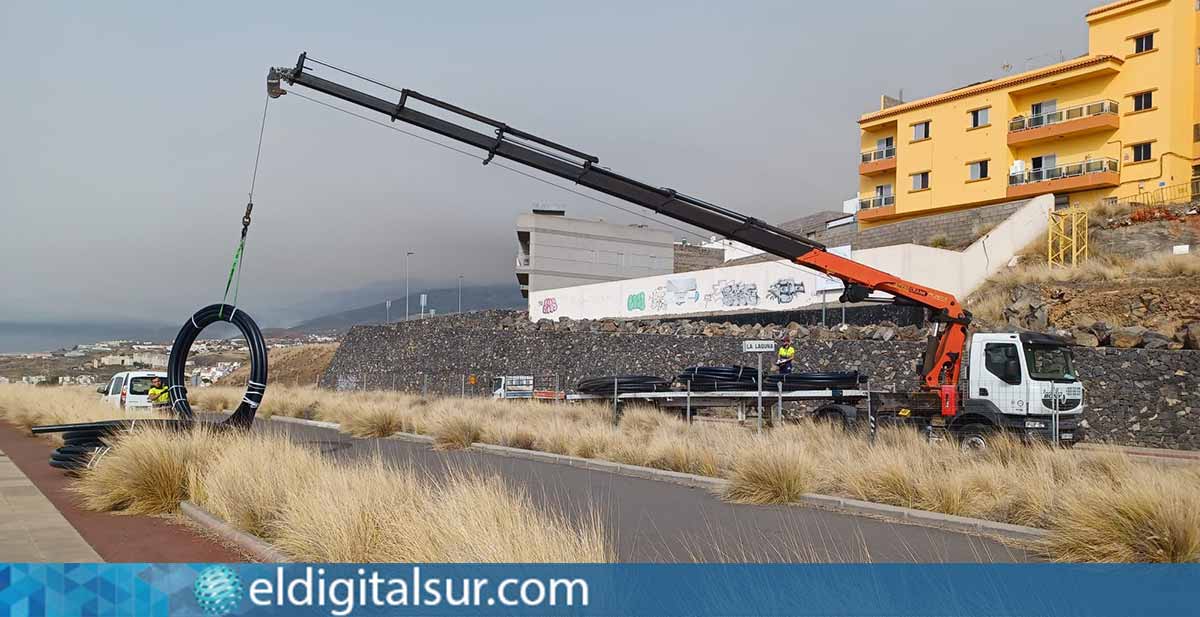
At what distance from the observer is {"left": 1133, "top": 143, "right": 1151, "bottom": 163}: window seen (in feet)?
141

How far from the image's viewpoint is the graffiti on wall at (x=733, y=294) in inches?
1555

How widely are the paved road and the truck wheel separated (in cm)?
671

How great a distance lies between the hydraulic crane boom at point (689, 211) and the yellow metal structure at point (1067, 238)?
16.8m

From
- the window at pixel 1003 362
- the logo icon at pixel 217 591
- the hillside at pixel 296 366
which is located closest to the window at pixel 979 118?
the window at pixel 1003 362

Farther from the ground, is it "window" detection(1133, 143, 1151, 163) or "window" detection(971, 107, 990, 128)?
"window" detection(971, 107, 990, 128)

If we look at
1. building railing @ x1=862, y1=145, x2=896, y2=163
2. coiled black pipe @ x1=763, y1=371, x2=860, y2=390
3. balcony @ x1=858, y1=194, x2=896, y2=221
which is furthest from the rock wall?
building railing @ x1=862, y1=145, x2=896, y2=163

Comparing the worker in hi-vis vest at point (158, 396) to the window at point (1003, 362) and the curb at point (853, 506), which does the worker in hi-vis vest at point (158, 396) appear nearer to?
the curb at point (853, 506)

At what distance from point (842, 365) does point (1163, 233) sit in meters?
17.2

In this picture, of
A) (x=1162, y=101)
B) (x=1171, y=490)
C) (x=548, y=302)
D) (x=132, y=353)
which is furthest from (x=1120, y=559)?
(x=132, y=353)

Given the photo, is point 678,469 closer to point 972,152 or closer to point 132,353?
point 972,152

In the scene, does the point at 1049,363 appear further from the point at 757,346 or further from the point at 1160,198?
the point at 1160,198

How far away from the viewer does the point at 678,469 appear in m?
14.8

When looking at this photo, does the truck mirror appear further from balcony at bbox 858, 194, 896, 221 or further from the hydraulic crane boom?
balcony at bbox 858, 194, 896, 221

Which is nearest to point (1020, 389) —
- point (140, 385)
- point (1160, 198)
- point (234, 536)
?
point (234, 536)
